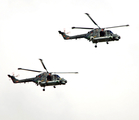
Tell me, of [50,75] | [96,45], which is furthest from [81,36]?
[50,75]

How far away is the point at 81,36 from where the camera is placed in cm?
10294

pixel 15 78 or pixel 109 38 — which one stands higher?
pixel 109 38

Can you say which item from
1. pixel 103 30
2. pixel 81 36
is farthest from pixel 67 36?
pixel 103 30

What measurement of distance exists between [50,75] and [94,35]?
13.4m

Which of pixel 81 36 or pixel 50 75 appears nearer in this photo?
pixel 50 75

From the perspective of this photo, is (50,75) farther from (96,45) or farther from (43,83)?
(96,45)

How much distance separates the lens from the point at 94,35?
9712 cm

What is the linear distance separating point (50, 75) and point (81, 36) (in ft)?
45.5

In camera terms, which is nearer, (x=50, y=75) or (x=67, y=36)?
(x=50, y=75)

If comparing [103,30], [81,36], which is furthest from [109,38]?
[81,36]

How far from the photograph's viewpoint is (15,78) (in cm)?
10638

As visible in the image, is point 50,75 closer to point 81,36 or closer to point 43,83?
point 43,83

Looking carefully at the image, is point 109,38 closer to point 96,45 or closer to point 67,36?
point 96,45

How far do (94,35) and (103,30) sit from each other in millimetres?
2311
